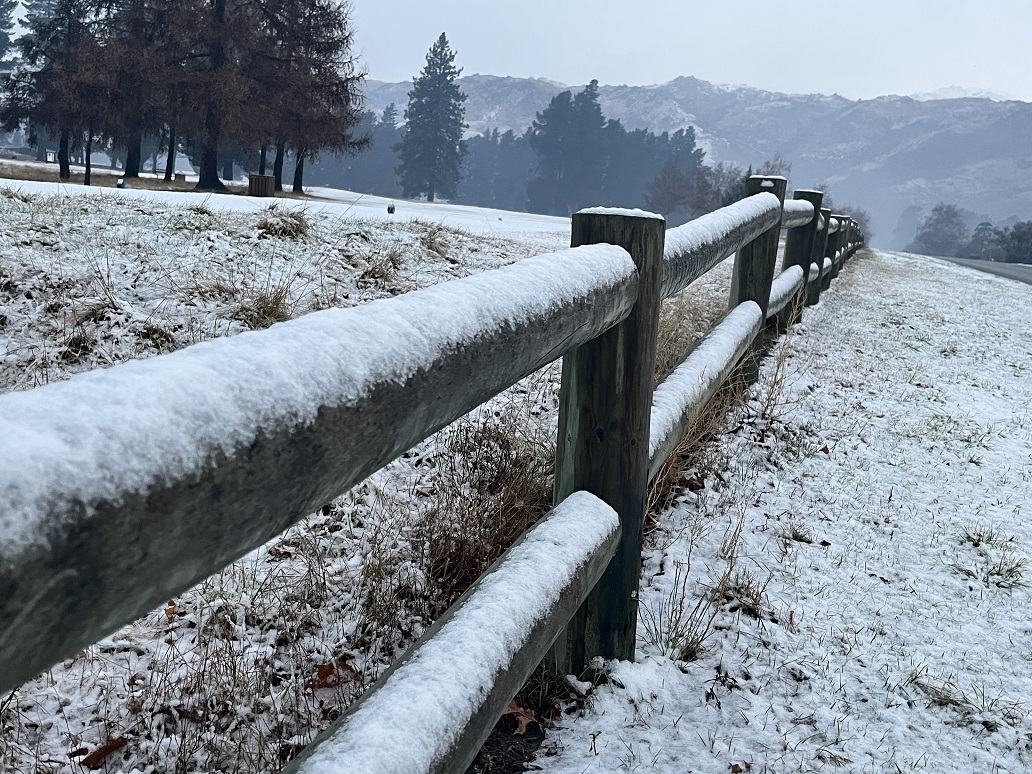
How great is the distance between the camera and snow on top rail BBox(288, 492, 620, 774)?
40.0 inches

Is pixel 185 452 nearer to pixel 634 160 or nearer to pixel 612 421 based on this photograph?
pixel 612 421

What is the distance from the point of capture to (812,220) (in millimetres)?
6590

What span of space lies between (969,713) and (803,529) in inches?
40.4

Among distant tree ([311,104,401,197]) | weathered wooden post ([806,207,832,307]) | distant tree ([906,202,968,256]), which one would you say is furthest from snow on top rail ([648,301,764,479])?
distant tree ([906,202,968,256])

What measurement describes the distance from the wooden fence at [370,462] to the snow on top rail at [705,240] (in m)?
0.07

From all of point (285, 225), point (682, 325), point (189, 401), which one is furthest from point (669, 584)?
point (285, 225)

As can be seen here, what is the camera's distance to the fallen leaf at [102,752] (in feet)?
6.55

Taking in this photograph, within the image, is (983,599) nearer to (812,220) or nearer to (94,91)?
(812,220)

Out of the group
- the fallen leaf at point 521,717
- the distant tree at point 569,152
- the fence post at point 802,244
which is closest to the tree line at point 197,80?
the fence post at point 802,244

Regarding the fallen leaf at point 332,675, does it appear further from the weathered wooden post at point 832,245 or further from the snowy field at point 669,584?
the weathered wooden post at point 832,245

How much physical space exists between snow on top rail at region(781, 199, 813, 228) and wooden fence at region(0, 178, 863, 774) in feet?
11.6

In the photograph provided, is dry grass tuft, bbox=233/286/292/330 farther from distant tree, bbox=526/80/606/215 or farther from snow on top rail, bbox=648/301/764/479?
distant tree, bbox=526/80/606/215

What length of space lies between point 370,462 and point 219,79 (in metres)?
29.3

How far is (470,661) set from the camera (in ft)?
4.14
